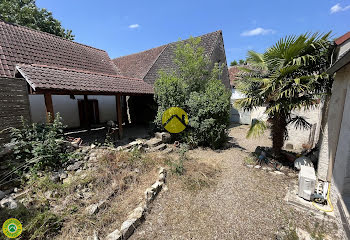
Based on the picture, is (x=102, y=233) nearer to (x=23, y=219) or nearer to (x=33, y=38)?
(x=23, y=219)

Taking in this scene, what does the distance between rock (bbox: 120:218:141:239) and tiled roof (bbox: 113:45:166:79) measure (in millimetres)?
10375

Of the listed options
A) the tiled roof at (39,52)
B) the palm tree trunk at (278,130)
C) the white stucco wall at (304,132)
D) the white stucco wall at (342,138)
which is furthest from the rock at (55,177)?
the white stucco wall at (304,132)

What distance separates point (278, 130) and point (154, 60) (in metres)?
10.9

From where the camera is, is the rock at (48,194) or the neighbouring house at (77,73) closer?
the rock at (48,194)

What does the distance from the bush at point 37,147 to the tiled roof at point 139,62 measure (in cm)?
819

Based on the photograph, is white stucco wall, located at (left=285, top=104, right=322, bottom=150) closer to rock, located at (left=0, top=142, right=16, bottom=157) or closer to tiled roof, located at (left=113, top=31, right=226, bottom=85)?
tiled roof, located at (left=113, top=31, right=226, bottom=85)

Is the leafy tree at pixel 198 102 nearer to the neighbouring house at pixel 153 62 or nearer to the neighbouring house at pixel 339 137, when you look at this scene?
the neighbouring house at pixel 153 62

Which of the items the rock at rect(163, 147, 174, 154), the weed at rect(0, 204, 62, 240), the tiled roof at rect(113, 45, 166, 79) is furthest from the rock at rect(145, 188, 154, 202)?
the tiled roof at rect(113, 45, 166, 79)

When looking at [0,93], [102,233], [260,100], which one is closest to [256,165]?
[260,100]

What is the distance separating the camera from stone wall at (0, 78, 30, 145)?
4207 millimetres

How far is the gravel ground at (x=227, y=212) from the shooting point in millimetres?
2938

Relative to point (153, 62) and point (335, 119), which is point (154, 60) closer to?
point (153, 62)

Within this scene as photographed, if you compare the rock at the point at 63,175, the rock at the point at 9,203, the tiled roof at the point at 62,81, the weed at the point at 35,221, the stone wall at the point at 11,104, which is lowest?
the weed at the point at 35,221

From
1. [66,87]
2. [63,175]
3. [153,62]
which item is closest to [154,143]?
[63,175]
